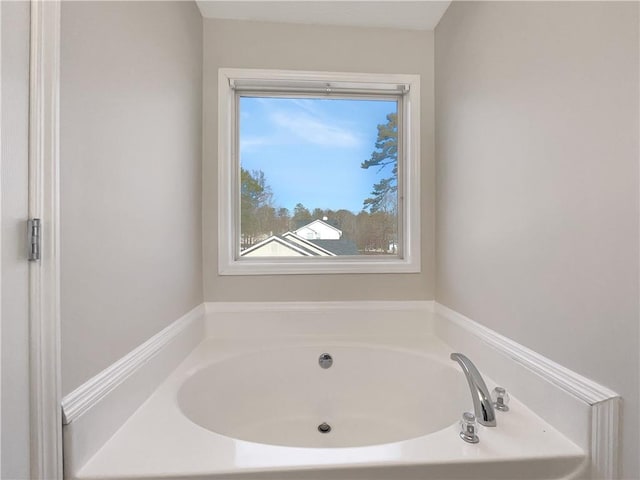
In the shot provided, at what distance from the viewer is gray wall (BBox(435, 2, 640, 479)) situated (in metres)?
0.82

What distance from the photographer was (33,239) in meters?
A: 0.74

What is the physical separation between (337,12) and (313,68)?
0.30 metres

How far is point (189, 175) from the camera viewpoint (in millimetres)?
1705

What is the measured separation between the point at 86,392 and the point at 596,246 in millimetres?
1385

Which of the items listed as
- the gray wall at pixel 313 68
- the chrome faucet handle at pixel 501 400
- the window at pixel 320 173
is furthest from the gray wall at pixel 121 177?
the chrome faucet handle at pixel 501 400

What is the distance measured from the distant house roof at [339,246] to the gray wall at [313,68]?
0.68 feet

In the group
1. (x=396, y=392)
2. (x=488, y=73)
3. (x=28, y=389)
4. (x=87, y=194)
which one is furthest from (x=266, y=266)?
(x=488, y=73)

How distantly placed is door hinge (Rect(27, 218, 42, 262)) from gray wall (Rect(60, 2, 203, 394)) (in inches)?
3.0

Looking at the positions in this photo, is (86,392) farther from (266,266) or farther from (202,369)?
(266,266)

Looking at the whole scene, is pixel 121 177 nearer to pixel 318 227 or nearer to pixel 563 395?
pixel 318 227

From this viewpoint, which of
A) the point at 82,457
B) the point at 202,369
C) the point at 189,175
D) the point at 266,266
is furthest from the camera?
the point at 266,266

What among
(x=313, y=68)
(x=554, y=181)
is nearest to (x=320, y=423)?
(x=554, y=181)

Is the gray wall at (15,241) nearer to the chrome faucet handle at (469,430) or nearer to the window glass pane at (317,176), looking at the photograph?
the chrome faucet handle at (469,430)

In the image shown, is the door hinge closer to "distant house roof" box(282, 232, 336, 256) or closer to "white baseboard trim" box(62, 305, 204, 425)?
"white baseboard trim" box(62, 305, 204, 425)
